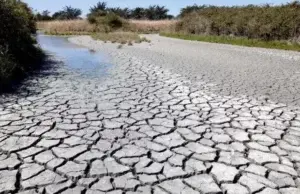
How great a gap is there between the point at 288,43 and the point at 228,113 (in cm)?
1342

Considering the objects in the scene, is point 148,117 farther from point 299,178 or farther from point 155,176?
point 299,178

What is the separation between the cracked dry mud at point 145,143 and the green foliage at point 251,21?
534 inches

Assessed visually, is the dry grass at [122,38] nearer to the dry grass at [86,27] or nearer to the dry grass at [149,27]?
the dry grass at [86,27]

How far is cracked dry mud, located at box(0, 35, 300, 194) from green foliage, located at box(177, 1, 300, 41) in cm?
1357

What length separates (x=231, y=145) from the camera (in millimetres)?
3928

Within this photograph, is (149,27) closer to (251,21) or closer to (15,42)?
(251,21)

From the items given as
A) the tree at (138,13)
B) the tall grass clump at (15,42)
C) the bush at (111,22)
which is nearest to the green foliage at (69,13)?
the tree at (138,13)

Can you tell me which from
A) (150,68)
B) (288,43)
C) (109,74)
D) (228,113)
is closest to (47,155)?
(228,113)

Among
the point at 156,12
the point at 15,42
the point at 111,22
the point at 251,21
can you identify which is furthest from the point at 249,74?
the point at 156,12

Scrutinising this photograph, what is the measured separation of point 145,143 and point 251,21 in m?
17.9

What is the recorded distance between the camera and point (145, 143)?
3.94 meters

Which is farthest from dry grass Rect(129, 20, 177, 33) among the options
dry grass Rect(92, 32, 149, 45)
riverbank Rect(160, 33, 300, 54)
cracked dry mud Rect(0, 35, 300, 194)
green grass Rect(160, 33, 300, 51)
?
cracked dry mud Rect(0, 35, 300, 194)

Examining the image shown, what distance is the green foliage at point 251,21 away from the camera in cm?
1786

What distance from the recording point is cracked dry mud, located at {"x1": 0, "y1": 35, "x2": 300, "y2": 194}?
3.04m
